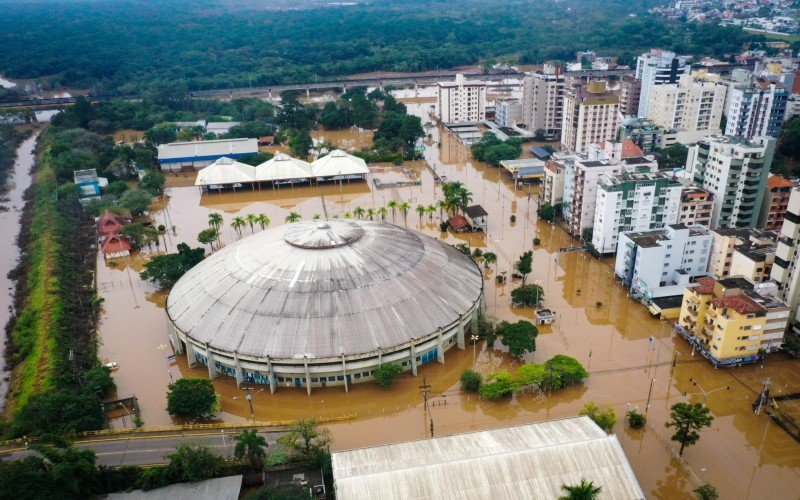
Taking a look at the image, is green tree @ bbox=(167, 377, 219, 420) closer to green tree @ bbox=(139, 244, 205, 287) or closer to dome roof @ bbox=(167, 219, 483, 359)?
dome roof @ bbox=(167, 219, 483, 359)

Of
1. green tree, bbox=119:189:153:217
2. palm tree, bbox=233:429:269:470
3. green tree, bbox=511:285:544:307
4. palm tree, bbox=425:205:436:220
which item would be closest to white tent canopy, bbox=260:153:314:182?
green tree, bbox=119:189:153:217

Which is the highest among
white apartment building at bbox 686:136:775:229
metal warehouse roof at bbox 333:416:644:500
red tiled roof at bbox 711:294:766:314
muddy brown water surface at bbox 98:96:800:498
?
white apartment building at bbox 686:136:775:229

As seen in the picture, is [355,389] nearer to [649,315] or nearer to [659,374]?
[659,374]

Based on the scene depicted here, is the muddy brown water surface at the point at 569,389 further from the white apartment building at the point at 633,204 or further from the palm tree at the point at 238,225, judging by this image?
the palm tree at the point at 238,225

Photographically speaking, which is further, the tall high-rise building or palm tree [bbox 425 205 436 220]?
the tall high-rise building

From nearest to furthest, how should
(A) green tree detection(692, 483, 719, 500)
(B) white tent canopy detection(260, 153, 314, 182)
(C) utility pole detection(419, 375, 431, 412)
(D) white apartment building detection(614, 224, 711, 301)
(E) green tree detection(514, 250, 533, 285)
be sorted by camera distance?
1. (A) green tree detection(692, 483, 719, 500)
2. (C) utility pole detection(419, 375, 431, 412)
3. (D) white apartment building detection(614, 224, 711, 301)
4. (E) green tree detection(514, 250, 533, 285)
5. (B) white tent canopy detection(260, 153, 314, 182)

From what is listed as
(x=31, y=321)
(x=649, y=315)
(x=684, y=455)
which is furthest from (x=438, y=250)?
(x=31, y=321)
